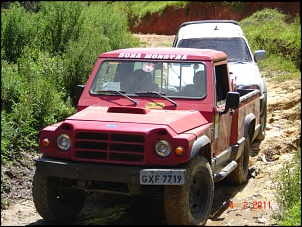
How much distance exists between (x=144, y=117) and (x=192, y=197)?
3.10ft

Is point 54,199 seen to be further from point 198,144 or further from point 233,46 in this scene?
point 233,46

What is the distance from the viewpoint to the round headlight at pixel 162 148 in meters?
5.58

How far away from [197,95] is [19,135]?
2732 millimetres

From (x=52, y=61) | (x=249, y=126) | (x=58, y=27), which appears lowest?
(x=249, y=126)

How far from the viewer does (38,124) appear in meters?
8.66

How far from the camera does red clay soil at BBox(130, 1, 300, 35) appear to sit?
28.0 metres

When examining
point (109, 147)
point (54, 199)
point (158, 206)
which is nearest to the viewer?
point (109, 147)

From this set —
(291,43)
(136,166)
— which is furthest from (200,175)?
(291,43)

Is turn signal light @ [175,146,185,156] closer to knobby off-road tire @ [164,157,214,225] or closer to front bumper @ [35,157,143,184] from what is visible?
knobby off-road tire @ [164,157,214,225]

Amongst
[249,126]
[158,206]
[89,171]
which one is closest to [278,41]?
[249,126]

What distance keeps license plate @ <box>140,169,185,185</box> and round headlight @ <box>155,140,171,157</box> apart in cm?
21

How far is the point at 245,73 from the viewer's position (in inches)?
408

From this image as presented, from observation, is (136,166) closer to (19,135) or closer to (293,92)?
(19,135)

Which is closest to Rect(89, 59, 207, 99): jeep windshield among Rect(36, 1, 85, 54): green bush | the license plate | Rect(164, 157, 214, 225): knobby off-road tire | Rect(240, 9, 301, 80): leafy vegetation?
Rect(164, 157, 214, 225): knobby off-road tire
